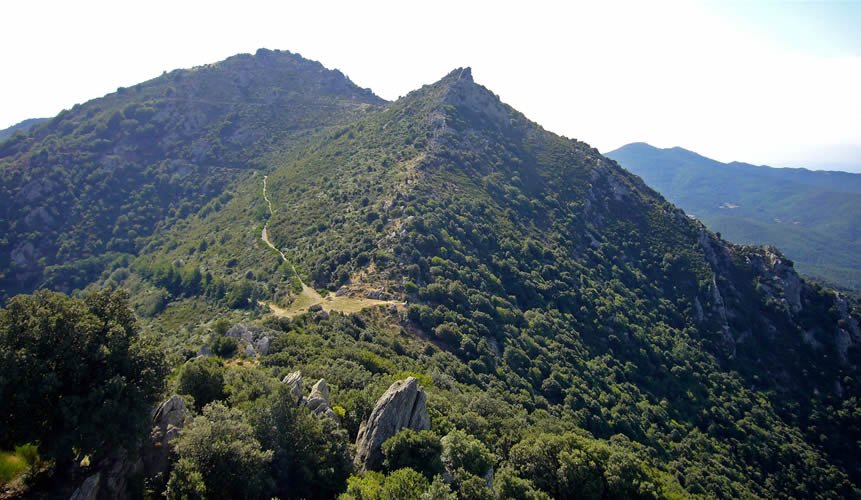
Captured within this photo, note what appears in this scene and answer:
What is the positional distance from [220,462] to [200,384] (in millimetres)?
10406

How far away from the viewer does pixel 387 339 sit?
58.5 meters

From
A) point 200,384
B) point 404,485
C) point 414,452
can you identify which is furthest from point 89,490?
point 414,452

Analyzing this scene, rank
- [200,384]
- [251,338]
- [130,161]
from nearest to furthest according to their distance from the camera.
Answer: [200,384] → [251,338] → [130,161]

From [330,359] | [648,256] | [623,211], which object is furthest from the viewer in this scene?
[623,211]

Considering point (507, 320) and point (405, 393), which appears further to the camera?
point (507, 320)

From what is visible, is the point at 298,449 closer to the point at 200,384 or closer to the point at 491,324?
the point at 200,384

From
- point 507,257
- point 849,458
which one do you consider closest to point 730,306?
point 849,458

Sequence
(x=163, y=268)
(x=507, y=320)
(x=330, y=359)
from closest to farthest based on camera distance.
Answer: (x=330, y=359), (x=507, y=320), (x=163, y=268)

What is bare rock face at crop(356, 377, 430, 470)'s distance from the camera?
28000 millimetres

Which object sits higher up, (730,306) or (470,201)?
(470,201)

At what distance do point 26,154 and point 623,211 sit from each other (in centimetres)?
18718

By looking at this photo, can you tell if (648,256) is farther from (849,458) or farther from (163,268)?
(163,268)

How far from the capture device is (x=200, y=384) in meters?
30.3

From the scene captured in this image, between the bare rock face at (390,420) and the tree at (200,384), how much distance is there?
10.5 m
